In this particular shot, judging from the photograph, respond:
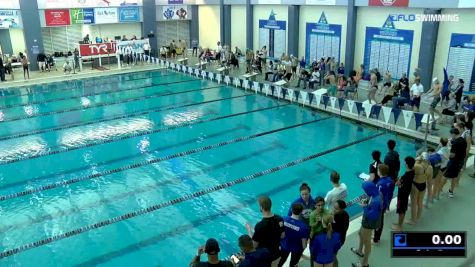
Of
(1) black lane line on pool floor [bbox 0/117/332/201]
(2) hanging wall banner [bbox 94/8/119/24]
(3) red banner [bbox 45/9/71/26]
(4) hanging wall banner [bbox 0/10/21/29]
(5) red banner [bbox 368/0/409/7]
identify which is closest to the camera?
(1) black lane line on pool floor [bbox 0/117/332/201]

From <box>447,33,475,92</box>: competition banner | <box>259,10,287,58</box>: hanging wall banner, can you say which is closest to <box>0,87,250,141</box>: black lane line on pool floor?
<box>259,10,287,58</box>: hanging wall banner

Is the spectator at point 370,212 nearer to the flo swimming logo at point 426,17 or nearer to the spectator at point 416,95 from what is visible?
the spectator at point 416,95

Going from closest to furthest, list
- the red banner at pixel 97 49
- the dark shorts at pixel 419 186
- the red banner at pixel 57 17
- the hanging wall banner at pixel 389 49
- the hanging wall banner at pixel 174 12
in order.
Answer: the dark shorts at pixel 419 186 → the hanging wall banner at pixel 389 49 → the red banner at pixel 97 49 → the red banner at pixel 57 17 → the hanging wall banner at pixel 174 12

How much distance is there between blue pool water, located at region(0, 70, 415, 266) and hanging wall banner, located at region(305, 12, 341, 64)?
3949mm

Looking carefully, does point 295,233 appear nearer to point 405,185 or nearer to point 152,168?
point 405,185

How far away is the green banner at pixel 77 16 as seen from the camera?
19.8 m

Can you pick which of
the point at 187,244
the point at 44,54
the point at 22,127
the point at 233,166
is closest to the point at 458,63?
the point at 233,166

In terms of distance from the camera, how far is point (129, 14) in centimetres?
2144

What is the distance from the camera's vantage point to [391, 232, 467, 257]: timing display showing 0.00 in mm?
4363

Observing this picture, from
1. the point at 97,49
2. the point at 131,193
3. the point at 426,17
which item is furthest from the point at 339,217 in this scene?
the point at 97,49

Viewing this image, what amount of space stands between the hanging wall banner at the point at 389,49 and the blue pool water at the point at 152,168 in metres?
3.73

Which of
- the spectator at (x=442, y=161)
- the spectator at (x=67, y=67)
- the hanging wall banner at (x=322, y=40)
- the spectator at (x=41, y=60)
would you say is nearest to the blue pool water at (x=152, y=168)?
the spectator at (x=442, y=161)

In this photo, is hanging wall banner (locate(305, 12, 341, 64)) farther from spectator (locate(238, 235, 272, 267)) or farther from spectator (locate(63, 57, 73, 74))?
spectator (locate(238, 235, 272, 267))

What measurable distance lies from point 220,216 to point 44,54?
54.5 ft
